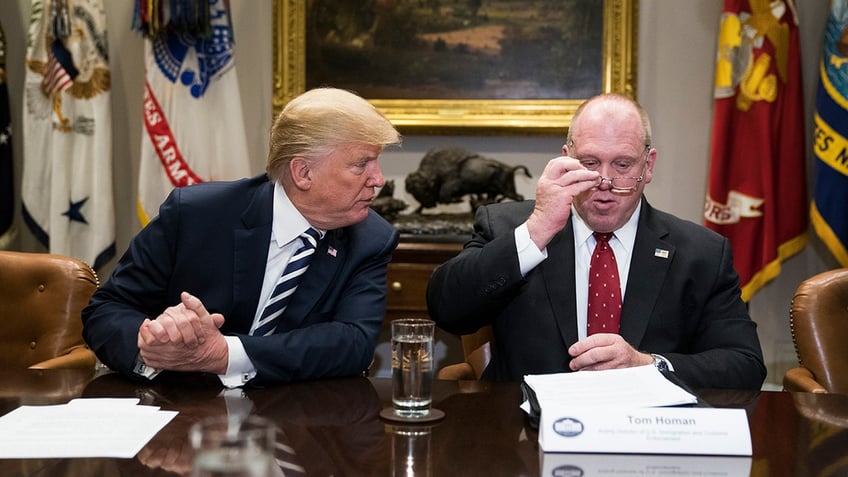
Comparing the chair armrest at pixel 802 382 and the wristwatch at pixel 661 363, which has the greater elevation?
the wristwatch at pixel 661 363

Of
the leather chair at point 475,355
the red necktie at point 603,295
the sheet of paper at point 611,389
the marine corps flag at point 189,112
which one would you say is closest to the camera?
the sheet of paper at point 611,389

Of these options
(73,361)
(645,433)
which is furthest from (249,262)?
(645,433)

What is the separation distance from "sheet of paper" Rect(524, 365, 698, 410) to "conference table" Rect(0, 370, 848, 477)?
7cm

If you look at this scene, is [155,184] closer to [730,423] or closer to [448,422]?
[448,422]

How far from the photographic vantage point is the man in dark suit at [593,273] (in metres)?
2.21

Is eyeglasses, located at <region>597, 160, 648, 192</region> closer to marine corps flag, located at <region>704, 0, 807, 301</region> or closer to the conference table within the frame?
the conference table

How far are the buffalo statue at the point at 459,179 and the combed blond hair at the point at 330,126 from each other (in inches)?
80.7

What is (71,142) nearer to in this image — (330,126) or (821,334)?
(330,126)

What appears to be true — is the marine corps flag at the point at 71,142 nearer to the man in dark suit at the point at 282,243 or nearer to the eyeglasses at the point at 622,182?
the man in dark suit at the point at 282,243

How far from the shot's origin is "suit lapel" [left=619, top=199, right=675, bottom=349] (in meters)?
2.25

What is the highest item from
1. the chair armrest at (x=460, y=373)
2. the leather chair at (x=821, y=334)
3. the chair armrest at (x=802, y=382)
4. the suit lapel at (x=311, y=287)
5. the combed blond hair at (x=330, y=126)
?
the combed blond hair at (x=330, y=126)

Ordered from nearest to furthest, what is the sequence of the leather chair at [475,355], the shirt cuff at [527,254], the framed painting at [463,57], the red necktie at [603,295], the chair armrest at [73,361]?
the shirt cuff at [527,254]
the red necktie at [603,295]
the chair armrest at [73,361]
the leather chair at [475,355]
the framed painting at [463,57]

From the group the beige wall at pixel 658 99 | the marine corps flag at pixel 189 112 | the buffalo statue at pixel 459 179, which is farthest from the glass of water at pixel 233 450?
the beige wall at pixel 658 99

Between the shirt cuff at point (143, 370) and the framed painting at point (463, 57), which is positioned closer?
the shirt cuff at point (143, 370)
